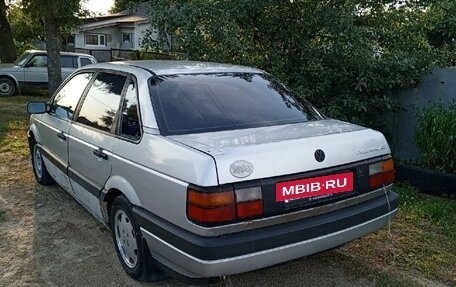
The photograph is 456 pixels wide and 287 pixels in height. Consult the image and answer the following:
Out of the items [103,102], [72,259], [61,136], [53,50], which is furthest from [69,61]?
[72,259]

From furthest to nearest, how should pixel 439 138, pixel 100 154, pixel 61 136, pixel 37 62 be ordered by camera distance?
pixel 37 62 < pixel 439 138 < pixel 61 136 < pixel 100 154

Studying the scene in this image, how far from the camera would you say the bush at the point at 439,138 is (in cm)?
516

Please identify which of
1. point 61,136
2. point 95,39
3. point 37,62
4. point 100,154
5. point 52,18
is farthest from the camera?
point 95,39

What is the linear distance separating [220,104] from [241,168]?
944 mm

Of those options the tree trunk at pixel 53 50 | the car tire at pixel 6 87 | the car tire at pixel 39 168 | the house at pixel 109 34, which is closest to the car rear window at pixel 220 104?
the car tire at pixel 39 168

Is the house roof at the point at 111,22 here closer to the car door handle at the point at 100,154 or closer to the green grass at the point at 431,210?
the green grass at the point at 431,210

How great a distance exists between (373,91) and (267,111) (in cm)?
338

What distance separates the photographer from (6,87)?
47.0 ft

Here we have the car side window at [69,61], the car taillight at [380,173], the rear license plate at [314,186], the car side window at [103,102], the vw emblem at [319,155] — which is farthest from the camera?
the car side window at [69,61]

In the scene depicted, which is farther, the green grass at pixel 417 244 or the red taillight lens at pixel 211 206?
the green grass at pixel 417 244

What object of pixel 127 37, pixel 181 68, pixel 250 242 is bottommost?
pixel 250 242

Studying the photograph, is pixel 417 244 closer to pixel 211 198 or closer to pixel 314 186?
pixel 314 186

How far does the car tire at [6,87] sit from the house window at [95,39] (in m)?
22.3

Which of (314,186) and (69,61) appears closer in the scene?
(314,186)
